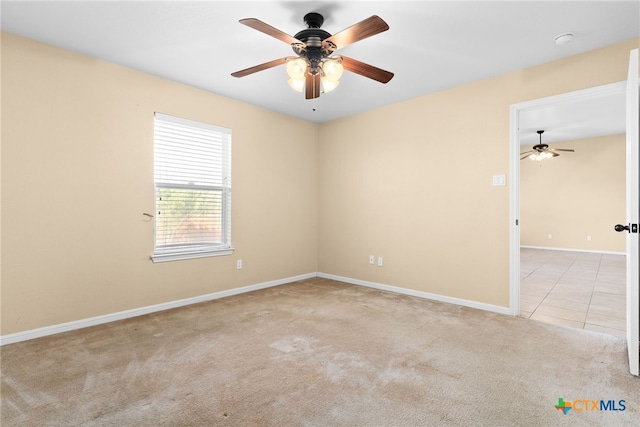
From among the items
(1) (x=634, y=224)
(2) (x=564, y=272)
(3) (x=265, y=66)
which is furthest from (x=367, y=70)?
(2) (x=564, y=272)

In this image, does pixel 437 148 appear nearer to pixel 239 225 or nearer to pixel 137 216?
pixel 239 225

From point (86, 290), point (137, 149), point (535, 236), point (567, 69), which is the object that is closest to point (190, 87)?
point (137, 149)

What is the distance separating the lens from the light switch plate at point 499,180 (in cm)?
328

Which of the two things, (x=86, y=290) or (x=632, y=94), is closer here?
(x=632, y=94)

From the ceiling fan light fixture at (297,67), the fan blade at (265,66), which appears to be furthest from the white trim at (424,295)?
the fan blade at (265,66)

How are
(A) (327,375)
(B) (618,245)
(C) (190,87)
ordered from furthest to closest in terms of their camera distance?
(B) (618,245) < (C) (190,87) < (A) (327,375)

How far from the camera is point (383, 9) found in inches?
87.2

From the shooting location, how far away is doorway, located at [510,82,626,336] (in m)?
3.01

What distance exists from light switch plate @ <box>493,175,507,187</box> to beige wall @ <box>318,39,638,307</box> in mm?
53

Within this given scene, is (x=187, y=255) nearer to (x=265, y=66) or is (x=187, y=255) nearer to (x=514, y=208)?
(x=265, y=66)

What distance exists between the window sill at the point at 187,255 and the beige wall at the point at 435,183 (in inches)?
67.1

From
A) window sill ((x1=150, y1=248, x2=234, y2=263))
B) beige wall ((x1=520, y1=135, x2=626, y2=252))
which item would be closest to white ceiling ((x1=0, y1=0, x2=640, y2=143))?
window sill ((x1=150, y1=248, x2=234, y2=263))

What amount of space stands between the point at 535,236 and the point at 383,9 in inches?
324

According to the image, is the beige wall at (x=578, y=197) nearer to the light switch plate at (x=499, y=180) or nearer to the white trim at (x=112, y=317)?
the light switch plate at (x=499, y=180)
